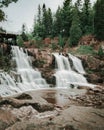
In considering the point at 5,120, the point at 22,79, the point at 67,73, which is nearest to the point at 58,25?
the point at 67,73

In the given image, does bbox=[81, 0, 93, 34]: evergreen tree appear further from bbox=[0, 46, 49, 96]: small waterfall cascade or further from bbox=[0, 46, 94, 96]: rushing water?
bbox=[0, 46, 49, 96]: small waterfall cascade

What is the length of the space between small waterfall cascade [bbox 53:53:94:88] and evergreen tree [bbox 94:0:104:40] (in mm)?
15884

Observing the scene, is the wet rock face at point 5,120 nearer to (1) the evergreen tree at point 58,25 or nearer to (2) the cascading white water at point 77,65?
(2) the cascading white water at point 77,65

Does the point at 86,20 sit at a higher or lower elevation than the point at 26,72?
higher

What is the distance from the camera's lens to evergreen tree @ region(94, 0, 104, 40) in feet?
174

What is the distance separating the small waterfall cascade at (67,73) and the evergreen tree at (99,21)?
15.9 metres

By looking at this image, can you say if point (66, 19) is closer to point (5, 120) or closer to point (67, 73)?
point (67, 73)

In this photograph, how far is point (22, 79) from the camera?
29391 millimetres

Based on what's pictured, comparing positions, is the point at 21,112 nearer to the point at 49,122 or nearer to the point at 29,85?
the point at 49,122

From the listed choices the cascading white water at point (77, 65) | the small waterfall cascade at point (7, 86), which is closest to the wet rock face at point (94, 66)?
the cascading white water at point (77, 65)

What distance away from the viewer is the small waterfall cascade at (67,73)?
3147 cm

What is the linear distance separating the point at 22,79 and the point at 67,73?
7.55m

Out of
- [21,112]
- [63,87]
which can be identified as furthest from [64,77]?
[21,112]

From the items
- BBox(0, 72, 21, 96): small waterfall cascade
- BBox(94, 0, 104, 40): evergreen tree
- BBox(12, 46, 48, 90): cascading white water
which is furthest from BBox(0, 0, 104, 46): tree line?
BBox(0, 72, 21, 96): small waterfall cascade
